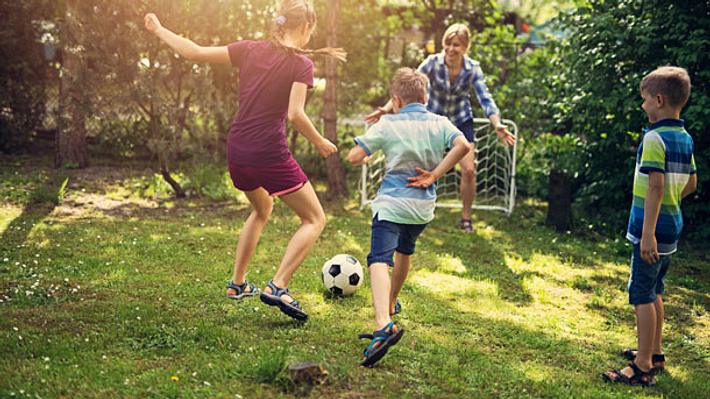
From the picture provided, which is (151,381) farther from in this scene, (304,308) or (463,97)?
(463,97)

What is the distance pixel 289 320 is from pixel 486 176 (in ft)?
17.3

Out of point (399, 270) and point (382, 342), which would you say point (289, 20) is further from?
point (382, 342)

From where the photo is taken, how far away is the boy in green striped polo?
3543 millimetres

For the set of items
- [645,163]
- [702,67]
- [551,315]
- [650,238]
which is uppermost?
[702,67]

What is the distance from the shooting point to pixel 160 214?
284 inches

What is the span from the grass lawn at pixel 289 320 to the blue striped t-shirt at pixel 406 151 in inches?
31.0

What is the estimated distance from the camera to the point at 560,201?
7578 mm

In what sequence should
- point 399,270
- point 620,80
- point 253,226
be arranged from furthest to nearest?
point 620,80 < point 253,226 < point 399,270

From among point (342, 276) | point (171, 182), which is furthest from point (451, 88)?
point (171, 182)

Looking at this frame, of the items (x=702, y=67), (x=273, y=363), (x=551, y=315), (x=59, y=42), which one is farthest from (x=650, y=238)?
(x=59, y=42)

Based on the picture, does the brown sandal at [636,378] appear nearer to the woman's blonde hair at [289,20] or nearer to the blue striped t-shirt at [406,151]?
the blue striped t-shirt at [406,151]

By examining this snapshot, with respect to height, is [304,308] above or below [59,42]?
below

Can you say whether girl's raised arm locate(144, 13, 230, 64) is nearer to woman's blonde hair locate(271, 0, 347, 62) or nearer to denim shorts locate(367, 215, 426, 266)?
woman's blonde hair locate(271, 0, 347, 62)

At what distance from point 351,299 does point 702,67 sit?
172 inches
